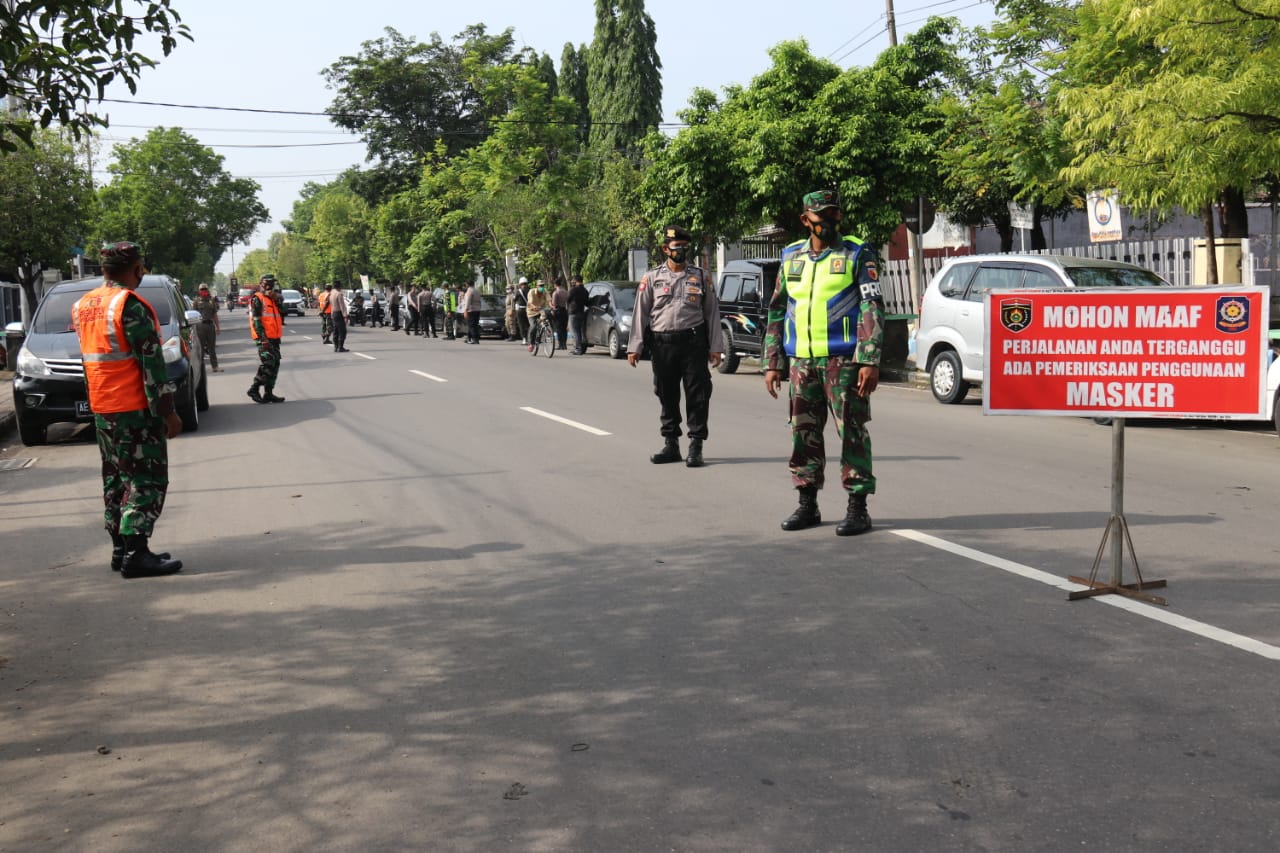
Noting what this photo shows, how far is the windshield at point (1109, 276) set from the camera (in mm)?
14086

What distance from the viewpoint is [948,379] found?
50.5 ft

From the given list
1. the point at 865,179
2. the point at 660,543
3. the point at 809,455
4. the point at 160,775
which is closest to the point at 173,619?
the point at 160,775

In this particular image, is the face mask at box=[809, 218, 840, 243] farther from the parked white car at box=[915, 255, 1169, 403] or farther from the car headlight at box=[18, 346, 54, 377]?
the car headlight at box=[18, 346, 54, 377]

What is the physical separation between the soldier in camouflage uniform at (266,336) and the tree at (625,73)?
37403mm

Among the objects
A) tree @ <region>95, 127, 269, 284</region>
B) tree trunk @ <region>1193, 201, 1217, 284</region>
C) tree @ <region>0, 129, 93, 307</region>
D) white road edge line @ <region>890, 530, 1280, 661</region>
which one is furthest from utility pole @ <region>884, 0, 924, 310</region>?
tree @ <region>95, 127, 269, 284</region>

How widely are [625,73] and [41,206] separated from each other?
92.4 feet

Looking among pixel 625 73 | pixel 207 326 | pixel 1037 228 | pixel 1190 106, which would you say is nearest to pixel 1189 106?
→ pixel 1190 106

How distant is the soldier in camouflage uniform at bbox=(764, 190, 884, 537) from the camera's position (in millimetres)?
7094

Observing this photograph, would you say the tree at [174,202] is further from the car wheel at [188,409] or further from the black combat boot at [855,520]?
the black combat boot at [855,520]

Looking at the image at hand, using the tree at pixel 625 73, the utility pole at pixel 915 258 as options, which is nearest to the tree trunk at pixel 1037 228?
the utility pole at pixel 915 258

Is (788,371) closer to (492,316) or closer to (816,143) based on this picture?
(816,143)

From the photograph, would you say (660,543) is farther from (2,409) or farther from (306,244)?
(306,244)

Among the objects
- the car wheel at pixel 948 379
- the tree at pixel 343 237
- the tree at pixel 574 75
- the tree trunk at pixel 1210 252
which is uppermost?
the tree at pixel 574 75

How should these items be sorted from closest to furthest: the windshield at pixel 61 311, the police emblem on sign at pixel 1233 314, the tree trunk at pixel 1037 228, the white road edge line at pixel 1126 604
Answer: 1. the white road edge line at pixel 1126 604
2. the police emblem on sign at pixel 1233 314
3. the windshield at pixel 61 311
4. the tree trunk at pixel 1037 228
